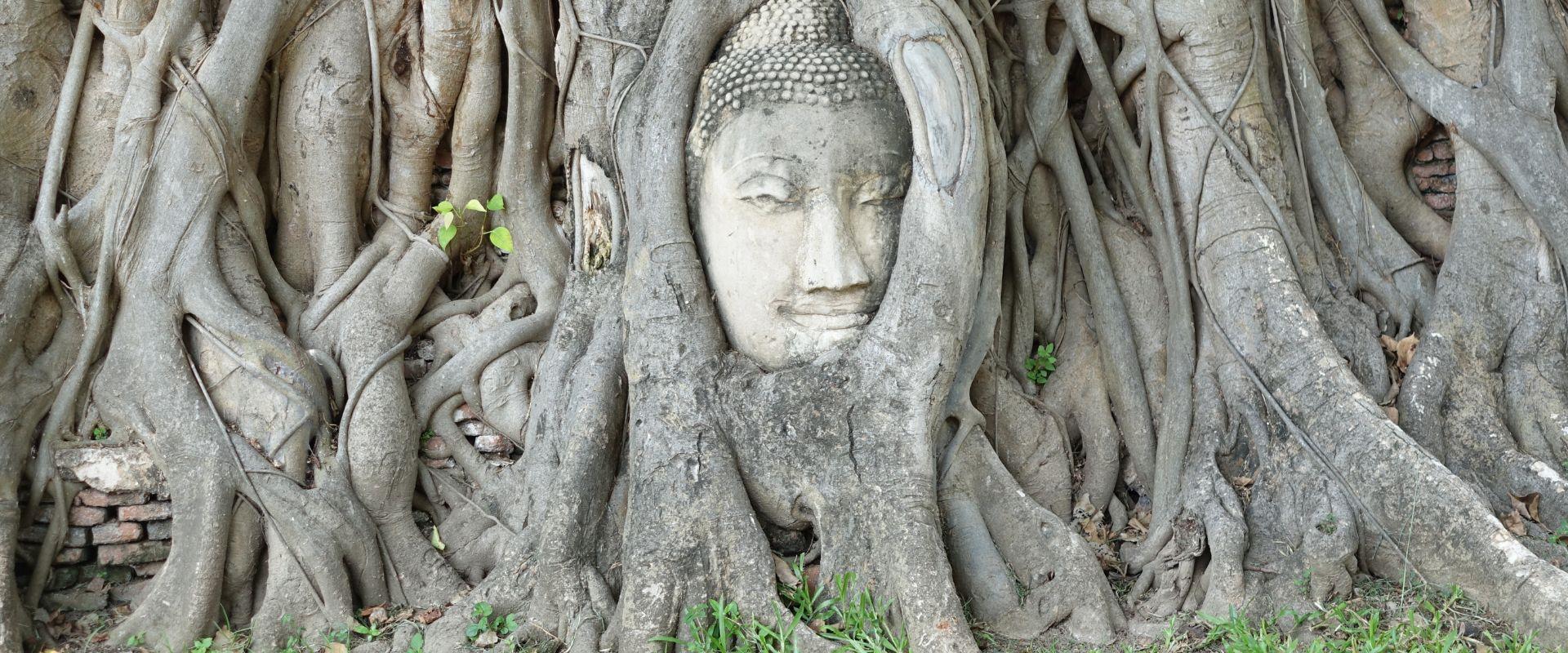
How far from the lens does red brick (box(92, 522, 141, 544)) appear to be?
3.80m

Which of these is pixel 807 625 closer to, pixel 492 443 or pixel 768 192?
pixel 768 192

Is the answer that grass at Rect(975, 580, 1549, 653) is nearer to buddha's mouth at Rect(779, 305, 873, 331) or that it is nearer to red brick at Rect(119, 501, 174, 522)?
buddha's mouth at Rect(779, 305, 873, 331)

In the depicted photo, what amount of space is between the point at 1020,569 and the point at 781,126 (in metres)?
1.37

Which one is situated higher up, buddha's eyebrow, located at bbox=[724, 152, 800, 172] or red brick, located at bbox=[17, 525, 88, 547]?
buddha's eyebrow, located at bbox=[724, 152, 800, 172]

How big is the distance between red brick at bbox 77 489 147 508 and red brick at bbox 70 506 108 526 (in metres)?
0.02

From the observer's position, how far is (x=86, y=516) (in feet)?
12.4

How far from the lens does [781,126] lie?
3342mm

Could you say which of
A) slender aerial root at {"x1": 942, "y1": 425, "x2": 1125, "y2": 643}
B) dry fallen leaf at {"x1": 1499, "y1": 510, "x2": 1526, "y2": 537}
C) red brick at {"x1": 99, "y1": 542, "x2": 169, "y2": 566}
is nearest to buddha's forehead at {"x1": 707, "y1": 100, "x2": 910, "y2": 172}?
slender aerial root at {"x1": 942, "y1": 425, "x2": 1125, "y2": 643}

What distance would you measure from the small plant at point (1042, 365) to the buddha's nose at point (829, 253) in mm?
846

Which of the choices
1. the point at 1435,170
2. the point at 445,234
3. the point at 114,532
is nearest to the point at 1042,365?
the point at 1435,170

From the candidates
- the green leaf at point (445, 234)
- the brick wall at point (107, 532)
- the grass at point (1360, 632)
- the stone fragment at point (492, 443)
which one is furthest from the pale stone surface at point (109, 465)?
the grass at point (1360, 632)

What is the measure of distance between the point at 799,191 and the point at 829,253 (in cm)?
19

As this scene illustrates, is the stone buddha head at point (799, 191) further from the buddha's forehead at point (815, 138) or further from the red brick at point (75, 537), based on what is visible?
the red brick at point (75, 537)

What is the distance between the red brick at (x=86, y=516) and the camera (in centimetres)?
378
